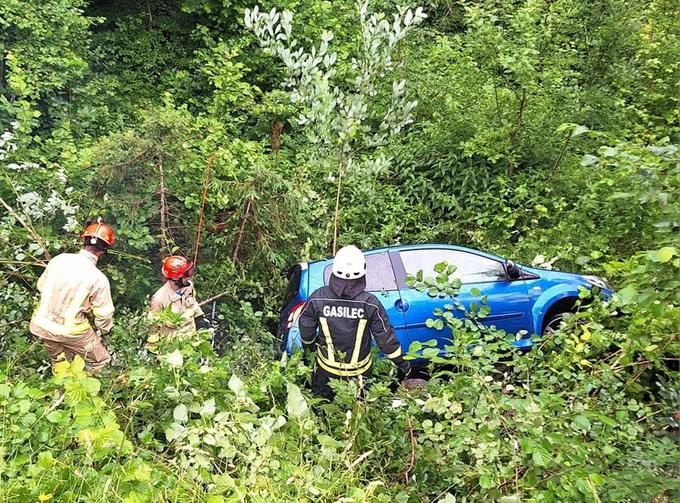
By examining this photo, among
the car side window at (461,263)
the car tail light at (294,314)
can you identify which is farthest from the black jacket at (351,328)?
the car side window at (461,263)

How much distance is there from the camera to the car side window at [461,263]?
5.96m

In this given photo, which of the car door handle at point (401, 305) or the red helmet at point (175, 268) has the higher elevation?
the red helmet at point (175, 268)

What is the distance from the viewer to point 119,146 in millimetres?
6016

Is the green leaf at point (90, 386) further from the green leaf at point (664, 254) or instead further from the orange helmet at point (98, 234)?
the green leaf at point (664, 254)

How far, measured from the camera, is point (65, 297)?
4.38 meters

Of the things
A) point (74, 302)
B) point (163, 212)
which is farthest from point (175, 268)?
point (163, 212)

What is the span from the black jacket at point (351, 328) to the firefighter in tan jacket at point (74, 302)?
1794 millimetres

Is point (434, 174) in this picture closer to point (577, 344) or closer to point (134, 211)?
point (134, 211)

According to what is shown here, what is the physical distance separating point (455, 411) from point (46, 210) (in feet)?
14.6

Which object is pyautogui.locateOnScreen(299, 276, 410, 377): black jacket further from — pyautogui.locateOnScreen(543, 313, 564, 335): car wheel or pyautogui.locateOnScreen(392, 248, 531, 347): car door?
pyautogui.locateOnScreen(543, 313, 564, 335): car wheel

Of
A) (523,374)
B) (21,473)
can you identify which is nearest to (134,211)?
(21,473)

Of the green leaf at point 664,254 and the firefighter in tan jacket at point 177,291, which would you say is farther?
the firefighter in tan jacket at point 177,291

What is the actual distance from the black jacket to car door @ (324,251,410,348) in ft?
5.28

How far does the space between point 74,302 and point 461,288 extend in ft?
11.7
